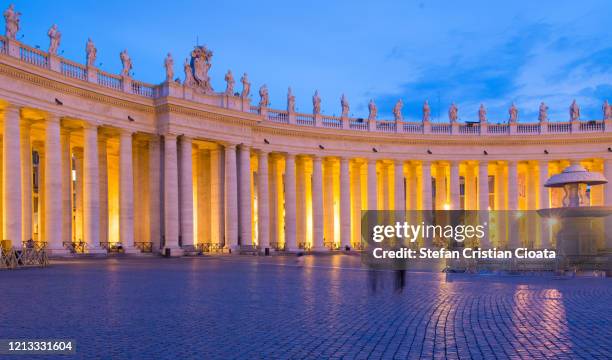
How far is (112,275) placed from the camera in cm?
3425

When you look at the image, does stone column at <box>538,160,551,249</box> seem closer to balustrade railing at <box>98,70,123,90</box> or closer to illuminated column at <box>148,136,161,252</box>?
illuminated column at <box>148,136,161,252</box>

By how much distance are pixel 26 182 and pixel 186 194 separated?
1567 centimetres

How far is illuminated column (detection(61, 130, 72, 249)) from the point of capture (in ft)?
191

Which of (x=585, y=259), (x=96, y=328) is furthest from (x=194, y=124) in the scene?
(x=96, y=328)

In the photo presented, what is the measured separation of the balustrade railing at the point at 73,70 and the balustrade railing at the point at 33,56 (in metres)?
1.67

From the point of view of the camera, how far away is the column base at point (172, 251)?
6119 cm

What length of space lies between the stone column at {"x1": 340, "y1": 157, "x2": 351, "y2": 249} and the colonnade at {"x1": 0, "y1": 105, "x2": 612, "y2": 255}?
13 centimetres

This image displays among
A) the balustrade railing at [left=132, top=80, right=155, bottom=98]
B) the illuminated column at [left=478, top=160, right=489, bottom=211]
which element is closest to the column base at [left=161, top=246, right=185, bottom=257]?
the balustrade railing at [left=132, top=80, right=155, bottom=98]

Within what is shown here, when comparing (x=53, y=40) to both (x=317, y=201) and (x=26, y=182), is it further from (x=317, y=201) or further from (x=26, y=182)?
(x=317, y=201)

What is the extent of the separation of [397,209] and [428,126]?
1222 cm

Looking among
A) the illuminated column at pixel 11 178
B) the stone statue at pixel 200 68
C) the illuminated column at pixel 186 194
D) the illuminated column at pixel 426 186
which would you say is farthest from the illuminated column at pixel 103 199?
the illuminated column at pixel 426 186

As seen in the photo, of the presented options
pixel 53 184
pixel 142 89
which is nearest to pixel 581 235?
pixel 53 184

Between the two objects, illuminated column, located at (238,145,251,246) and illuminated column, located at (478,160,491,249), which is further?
illuminated column, located at (478,160,491,249)

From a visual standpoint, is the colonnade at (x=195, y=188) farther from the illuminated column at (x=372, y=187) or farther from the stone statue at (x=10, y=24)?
the stone statue at (x=10, y=24)
